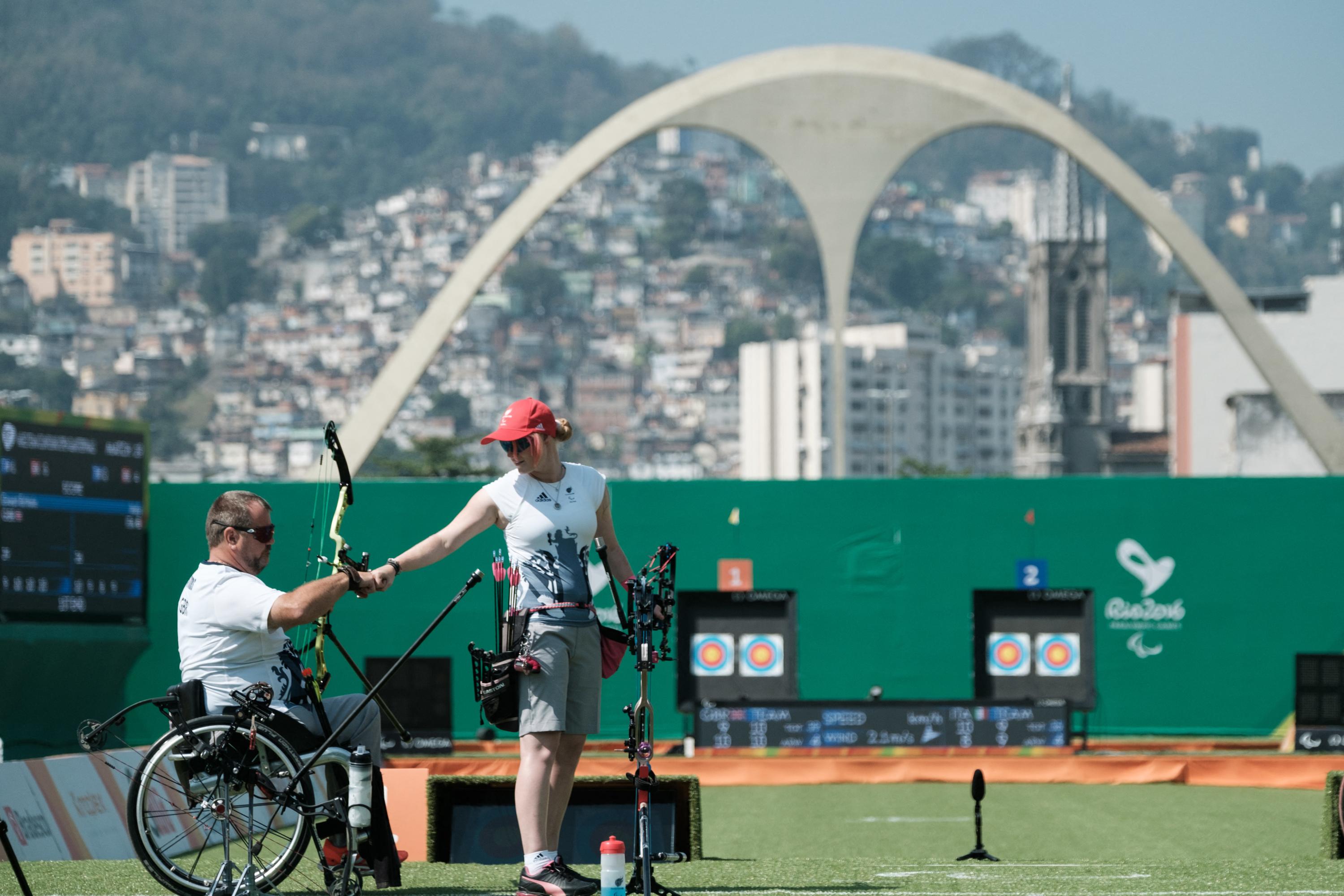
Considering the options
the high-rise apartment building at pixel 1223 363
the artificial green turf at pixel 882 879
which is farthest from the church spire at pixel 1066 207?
the artificial green turf at pixel 882 879

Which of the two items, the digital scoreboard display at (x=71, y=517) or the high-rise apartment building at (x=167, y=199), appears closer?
the digital scoreboard display at (x=71, y=517)

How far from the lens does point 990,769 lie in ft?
52.2

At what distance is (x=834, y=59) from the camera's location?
35594 millimetres

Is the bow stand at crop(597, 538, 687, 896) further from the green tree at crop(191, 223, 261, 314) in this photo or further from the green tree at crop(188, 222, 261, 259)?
the green tree at crop(188, 222, 261, 259)

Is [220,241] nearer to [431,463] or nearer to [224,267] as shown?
[224,267]

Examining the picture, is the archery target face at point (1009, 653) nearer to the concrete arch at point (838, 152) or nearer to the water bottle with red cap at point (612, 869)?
the concrete arch at point (838, 152)

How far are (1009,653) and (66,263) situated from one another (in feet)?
522

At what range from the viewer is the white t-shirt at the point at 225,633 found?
543 centimetres

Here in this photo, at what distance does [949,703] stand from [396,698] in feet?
16.9

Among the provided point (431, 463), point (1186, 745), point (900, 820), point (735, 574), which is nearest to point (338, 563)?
point (900, 820)

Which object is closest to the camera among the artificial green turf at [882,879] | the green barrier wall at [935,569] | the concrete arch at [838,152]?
the artificial green turf at [882,879]

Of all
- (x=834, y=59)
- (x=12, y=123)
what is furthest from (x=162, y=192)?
(x=834, y=59)

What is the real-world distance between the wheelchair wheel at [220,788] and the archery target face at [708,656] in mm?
13086

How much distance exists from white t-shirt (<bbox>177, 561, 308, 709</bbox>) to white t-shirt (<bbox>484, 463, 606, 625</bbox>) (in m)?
0.77
